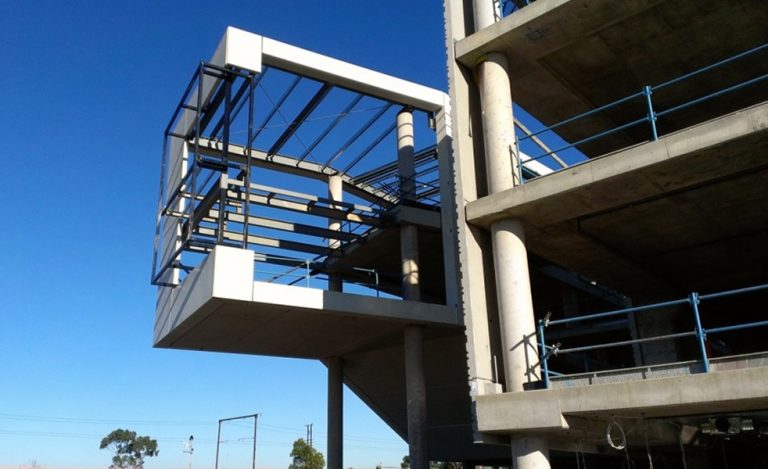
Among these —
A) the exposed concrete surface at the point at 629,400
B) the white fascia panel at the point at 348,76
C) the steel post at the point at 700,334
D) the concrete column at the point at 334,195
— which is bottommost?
the exposed concrete surface at the point at 629,400

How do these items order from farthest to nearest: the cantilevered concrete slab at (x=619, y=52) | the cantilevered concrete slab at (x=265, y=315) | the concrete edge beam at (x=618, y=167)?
the cantilevered concrete slab at (x=265, y=315)
the cantilevered concrete slab at (x=619, y=52)
the concrete edge beam at (x=618, y=167)

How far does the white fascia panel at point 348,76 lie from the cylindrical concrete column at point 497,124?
26.6ft

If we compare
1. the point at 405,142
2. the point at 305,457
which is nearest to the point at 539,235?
the point at 405,142

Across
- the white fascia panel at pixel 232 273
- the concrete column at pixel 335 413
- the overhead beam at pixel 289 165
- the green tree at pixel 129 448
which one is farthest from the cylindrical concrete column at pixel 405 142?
the green tree at pixel 129 448

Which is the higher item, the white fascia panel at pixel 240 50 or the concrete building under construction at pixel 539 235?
the white fascia panel at pixel 240 50

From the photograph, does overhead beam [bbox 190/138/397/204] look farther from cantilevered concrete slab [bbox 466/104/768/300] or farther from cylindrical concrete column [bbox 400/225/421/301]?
cantilevered concrete slab [bbox 466/104/768/300]

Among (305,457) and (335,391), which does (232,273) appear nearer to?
(335,391)

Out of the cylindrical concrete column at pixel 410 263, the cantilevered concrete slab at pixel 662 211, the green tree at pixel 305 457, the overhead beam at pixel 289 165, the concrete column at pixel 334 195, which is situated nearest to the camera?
the cantilevered concrete slab at pixel 662 211

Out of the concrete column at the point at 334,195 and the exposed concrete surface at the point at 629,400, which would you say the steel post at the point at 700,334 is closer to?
the exposed concrete surface at the point at 629,400

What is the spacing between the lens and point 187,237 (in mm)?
18688

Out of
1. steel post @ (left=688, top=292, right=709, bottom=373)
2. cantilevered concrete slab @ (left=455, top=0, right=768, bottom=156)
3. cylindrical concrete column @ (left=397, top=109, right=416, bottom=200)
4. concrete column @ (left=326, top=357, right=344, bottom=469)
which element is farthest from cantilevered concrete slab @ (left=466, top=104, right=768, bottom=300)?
concrete column @ (left=326, top=357, right=344, bottom=469)

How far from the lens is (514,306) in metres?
10.8

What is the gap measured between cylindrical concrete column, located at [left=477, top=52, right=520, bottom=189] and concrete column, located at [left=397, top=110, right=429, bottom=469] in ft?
31.2

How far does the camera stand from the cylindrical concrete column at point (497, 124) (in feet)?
38.4
